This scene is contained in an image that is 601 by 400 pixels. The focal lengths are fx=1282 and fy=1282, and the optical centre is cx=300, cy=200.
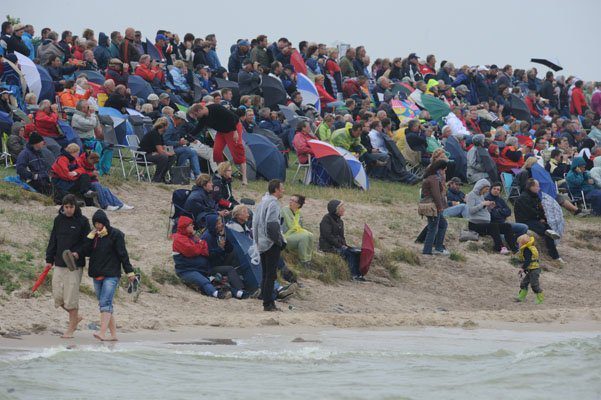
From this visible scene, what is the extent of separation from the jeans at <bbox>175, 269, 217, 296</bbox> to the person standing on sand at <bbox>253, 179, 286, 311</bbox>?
0.93m

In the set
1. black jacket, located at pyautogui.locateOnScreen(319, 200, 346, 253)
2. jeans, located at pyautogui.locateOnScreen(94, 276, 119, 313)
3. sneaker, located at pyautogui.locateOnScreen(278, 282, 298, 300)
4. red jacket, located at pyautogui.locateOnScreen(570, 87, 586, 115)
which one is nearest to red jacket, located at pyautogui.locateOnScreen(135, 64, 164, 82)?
black jacket, located at pyautogui.locateOnScreen(319, 200, 346, 253)

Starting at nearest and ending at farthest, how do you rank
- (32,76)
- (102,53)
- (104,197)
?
(104,197) < (32,76) < (102,53)

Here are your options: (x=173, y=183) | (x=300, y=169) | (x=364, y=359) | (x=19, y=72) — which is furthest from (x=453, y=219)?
(x=364, y=359)

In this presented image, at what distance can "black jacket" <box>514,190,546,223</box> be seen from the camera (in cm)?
2338

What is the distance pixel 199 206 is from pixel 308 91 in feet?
37.5

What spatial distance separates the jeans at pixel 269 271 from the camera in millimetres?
16453

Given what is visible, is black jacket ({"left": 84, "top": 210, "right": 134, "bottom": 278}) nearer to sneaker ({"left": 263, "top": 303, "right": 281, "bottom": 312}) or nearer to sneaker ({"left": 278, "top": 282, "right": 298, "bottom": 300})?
sneaker ({"left": 263, "top": 303, "right": 281, "bottom": 312})

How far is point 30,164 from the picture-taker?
19.2 m

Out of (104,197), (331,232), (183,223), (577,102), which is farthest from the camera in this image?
(577,102)

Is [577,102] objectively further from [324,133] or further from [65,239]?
[65,239]

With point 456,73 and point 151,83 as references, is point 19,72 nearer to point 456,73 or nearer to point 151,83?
point 151,83

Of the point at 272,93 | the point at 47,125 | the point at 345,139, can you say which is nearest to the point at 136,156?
the point at 47,125

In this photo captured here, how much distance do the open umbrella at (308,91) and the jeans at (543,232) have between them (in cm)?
719

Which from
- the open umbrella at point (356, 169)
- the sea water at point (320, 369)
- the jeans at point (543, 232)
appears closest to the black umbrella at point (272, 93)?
the open umbrella at point (356, 169)
